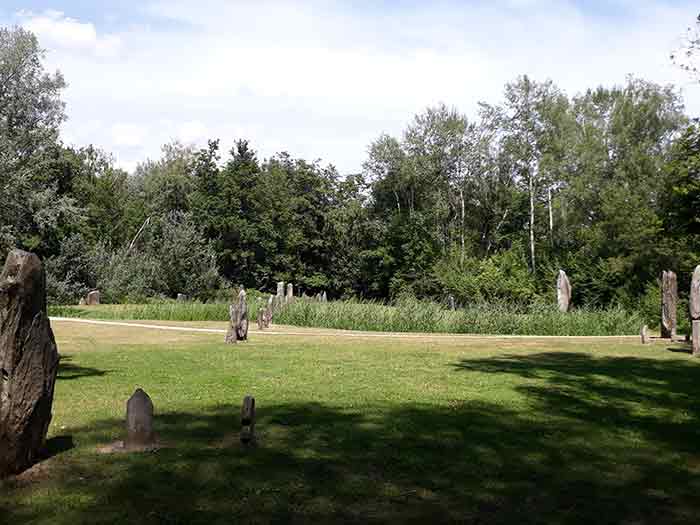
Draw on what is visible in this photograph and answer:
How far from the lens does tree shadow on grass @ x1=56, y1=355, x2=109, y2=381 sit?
1518 centimetres

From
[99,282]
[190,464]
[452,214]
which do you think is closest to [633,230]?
[452,214]

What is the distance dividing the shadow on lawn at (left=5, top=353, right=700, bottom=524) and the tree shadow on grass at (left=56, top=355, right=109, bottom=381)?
481 cm

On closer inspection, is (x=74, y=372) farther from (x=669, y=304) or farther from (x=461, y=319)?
(x=669, y=304)

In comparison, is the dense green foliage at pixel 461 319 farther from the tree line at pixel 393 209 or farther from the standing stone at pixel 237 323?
the standing stone at pixel 237 323

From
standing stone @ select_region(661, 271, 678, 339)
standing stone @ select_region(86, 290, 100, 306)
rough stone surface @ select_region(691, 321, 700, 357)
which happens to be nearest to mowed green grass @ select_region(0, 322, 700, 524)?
rough stone surface @ select_region(691, 321, 700, 357)

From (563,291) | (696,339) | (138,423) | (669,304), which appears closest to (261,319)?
(669,304)

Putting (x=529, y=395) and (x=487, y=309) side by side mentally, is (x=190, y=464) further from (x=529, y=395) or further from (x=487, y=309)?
(x=487, y=309)

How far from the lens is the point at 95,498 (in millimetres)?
7312

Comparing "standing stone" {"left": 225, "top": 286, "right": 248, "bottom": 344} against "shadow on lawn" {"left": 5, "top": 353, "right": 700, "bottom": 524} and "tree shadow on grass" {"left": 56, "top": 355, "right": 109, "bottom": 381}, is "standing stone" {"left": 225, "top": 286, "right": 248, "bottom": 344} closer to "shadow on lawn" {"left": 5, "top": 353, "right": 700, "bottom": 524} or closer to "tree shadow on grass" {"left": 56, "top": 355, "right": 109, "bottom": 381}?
"tree shadow on grass" {"left": 56, "top": 355, "right": 109, "bottom": 381}

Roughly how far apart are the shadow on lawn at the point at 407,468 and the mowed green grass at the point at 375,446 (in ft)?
0.09

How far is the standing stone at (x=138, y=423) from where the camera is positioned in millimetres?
8977

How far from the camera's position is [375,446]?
934 centimetres

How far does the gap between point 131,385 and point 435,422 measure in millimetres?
6332

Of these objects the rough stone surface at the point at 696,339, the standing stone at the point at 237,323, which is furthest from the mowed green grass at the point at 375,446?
the standing stone at the point at 237,323
